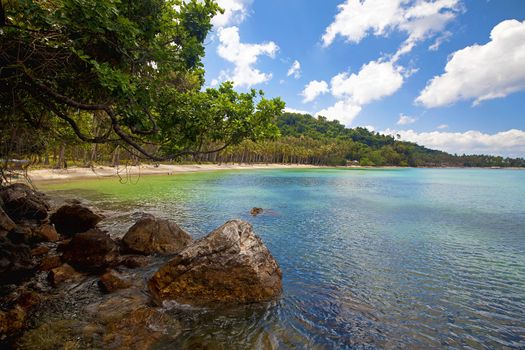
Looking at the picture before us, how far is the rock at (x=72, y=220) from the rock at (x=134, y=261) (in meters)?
5.40

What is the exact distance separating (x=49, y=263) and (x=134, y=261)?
2788 millimetres

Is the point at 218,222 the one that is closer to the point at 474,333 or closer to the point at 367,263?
the point at 367,263

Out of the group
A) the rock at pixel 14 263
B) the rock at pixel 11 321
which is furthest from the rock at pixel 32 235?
the rock at pixel 11 321

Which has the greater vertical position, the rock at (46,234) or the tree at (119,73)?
the tree at (119,73)

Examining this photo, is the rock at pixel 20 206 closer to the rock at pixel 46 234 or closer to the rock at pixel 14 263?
the rock at pixel 46 234

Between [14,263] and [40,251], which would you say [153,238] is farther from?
[14,263]

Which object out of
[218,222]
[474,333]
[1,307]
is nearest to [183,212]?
[218,222]

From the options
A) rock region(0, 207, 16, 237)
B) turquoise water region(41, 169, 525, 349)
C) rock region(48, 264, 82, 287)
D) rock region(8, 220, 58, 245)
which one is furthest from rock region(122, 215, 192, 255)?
rock region(0, 207, 16, 237)

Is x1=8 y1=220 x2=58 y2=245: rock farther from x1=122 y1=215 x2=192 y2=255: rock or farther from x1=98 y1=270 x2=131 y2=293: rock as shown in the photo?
x1=98 y1=270 x2=131 y2=293: rock

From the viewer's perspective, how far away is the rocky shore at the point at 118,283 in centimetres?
669

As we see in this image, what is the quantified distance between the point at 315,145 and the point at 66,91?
193 m

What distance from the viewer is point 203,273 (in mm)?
8875

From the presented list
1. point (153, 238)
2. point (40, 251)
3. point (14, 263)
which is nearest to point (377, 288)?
point (153, 238)

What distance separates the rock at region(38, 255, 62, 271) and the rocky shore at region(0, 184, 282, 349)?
0.09 feet
